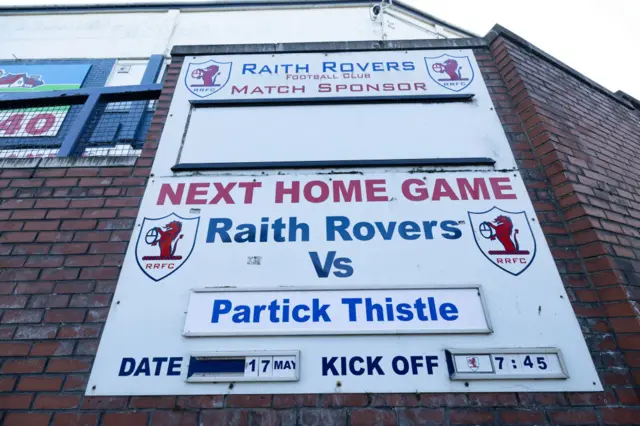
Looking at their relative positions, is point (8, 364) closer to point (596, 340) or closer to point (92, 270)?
point (92, 270)

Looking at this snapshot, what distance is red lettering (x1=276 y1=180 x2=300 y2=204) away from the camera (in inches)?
97.3

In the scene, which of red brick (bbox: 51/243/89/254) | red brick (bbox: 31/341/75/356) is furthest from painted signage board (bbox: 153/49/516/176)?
red brick (bbox: 31/341/75/356)

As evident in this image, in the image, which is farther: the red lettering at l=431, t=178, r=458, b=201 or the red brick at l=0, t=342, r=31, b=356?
the red lettering at l=431, t=178, r=458, b=201

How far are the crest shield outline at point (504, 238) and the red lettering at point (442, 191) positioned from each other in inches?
6.7

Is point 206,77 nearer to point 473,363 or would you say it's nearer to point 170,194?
point 170,194

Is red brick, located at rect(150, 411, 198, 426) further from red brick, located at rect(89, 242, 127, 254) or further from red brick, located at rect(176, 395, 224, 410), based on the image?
red brick, located at rect(89, 242, 127, 254)

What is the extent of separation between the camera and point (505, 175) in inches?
101

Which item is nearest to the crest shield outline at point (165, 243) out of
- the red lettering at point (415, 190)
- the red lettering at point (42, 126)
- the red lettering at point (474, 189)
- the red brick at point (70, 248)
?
the red brick at point (70, 248)

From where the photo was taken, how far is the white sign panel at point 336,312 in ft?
6.39

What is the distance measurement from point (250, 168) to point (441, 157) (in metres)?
1.40

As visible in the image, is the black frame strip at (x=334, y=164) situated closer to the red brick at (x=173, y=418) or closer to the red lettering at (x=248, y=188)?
the red lettering at (x=248, y=188)

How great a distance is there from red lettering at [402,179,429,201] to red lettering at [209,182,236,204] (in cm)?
119

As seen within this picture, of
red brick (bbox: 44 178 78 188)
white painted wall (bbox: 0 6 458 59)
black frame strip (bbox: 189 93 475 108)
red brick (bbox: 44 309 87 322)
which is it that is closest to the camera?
red brick (bbox: 44 309 87 322)

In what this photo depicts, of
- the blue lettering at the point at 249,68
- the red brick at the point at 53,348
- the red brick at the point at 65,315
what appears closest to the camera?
the red brick at the point at 53,348
